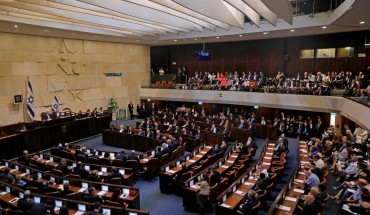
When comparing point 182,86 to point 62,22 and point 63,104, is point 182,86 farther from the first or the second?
point 62,22

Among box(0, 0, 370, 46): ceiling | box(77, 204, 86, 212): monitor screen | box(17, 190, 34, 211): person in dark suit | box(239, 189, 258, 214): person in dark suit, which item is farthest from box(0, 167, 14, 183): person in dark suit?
box(239, 189, 258, 214): person in dark suit

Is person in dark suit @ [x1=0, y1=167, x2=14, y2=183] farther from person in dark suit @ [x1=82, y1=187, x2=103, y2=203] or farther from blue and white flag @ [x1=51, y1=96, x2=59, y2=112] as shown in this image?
blue and white flag @ [x1=51, y1=96, x2=59, y2=112]

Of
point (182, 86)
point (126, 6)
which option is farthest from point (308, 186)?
→ point (182, 86)

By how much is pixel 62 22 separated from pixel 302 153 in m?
12.5

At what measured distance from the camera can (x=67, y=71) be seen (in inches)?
712

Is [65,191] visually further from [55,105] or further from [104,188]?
[55,105]

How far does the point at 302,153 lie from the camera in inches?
460

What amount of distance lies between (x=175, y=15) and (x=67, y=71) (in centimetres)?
994

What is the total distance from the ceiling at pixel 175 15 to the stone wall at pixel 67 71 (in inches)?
44.8

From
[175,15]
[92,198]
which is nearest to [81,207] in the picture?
[92,198]

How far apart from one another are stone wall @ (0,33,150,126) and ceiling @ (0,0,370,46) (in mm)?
1138

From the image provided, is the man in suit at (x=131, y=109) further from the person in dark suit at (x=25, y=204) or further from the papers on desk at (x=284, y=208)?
the papers on desk at (x=284, y=208)

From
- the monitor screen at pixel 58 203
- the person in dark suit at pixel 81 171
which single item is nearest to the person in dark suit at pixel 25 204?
the monitor screen at pixel 58 203

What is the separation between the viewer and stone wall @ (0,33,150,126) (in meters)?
15.0
